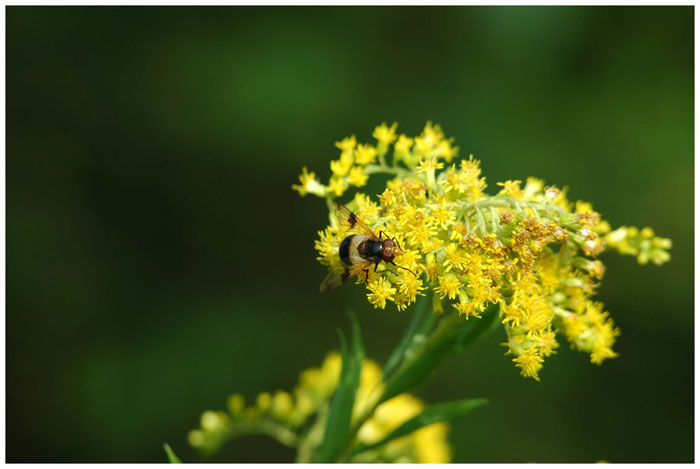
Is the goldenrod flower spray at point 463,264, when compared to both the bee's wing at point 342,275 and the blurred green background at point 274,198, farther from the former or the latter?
the blurred green background at point 274,198

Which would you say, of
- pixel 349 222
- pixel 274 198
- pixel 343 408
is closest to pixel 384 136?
pixel 349 222

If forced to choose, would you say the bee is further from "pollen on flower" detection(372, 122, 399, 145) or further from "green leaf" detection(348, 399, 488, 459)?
"green leaf" detection(348, 399, 488, 459)

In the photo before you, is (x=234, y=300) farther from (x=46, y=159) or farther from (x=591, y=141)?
A: (x=591, y=141)

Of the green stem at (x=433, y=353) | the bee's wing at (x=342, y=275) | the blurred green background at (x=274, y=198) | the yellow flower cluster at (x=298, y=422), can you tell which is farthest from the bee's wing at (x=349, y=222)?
the blurred green background at (x=274, y=198)

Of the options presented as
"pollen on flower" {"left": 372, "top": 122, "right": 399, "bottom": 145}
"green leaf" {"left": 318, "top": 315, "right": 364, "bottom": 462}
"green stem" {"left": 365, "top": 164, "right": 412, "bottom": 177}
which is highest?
"pollen on flower" {"left": 372, "top": 122, "right": 399, "bottom": 145}

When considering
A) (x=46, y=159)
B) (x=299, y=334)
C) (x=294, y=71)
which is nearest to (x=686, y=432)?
(x=299, y=334)

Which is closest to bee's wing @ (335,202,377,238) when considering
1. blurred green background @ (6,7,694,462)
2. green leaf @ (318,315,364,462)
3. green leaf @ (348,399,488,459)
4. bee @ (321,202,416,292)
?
bee @ (321,202,416,292)
